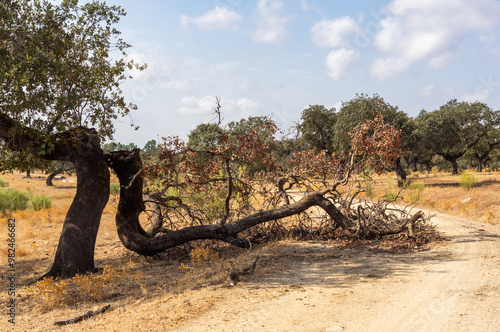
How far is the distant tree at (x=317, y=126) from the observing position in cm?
3497

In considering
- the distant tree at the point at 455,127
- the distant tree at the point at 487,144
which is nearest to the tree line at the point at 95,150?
the distant tree at the point at 455,127

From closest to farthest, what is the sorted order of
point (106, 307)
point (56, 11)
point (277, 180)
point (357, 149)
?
1. point (106, 307)
2. point (56, 11)
3. point (357, 149)
4. point (277, 180)

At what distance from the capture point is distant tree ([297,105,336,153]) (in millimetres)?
34969

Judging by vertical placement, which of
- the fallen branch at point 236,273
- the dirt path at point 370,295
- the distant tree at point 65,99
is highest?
the distant tree at point 65,99

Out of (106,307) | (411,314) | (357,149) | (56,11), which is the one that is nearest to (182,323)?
(106,307)

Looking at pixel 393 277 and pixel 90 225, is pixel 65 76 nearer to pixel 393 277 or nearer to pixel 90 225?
pixel 90 225

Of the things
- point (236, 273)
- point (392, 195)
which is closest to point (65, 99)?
point (236, 273)

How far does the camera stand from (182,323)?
4.97 meters

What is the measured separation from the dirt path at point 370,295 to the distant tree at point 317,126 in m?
26.8

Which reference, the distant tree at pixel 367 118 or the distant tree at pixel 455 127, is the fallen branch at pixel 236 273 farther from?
the distant tree at pixel 455 127

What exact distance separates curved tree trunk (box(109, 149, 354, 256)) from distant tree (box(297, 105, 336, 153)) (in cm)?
2557

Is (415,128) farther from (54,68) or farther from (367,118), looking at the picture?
(54,68)

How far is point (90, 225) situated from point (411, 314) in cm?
690

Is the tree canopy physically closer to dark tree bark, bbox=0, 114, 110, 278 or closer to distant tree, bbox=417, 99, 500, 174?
dark tree bark, bbox=0, 114, 110, 278
